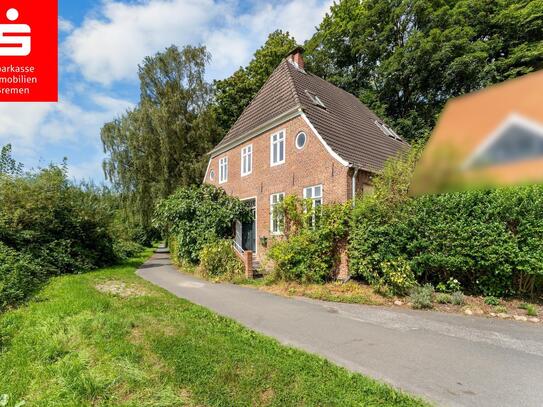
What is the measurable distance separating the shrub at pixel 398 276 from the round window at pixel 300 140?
21.2 feet

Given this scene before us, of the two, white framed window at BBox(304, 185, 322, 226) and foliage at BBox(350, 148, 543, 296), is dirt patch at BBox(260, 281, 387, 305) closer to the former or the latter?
foliage at BBox(350, 148, 543, 296)

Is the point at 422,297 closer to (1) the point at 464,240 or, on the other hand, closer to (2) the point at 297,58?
(1) the point at 464,240

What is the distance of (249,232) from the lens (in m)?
17.4

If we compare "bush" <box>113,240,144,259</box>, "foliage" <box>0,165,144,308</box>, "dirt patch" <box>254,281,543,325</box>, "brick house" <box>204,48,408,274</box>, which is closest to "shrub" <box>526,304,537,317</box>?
"dirt patch" <box>254,281,543,325</box>

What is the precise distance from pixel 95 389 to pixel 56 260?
36.8 ft

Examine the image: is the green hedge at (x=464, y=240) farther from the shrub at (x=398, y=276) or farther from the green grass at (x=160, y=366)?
the green grass at (x=160, y=366)

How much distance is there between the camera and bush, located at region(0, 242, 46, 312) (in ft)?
30.0

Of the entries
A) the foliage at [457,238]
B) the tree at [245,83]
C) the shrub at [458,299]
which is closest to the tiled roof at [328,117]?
the foliage at [457,238]

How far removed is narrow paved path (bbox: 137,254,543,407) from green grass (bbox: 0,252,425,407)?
0.59m

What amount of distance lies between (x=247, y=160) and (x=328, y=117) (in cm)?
505

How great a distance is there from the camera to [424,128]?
952 inches

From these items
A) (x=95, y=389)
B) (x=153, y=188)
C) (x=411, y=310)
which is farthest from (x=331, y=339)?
(x=153, y=188)

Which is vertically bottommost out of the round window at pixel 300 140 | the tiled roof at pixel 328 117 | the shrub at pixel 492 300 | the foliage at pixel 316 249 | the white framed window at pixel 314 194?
the shrub at pixel 492 300

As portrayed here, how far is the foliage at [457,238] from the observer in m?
8.16
